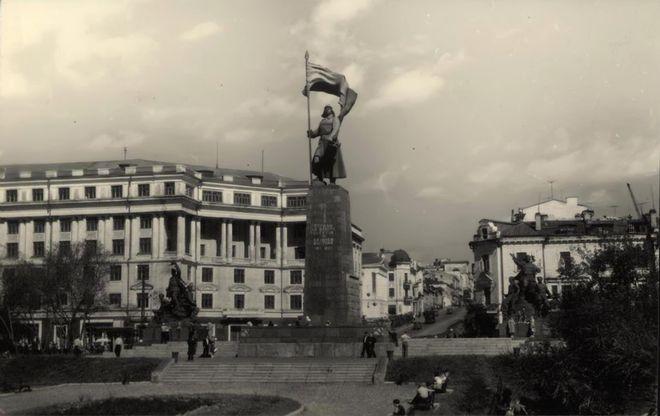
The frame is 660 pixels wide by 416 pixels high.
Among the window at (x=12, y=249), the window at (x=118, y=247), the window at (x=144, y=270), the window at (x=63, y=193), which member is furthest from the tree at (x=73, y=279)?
the window at (x=12, y=249)

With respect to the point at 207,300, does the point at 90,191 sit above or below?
above

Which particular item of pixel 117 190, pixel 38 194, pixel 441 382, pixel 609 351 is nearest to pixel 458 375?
pixel 441 382

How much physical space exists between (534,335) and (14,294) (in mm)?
35880

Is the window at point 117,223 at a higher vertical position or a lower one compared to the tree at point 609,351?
higher

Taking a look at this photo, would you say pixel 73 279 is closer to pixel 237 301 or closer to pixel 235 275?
pixel 237 301

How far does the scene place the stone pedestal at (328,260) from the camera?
36812 mm

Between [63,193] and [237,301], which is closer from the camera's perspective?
[63,193]

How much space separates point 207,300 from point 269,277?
8.00 meters

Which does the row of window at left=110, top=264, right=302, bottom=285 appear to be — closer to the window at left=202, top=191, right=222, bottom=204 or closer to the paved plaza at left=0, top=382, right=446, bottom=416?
the window at left=202, top=191, right=222, bottom=204

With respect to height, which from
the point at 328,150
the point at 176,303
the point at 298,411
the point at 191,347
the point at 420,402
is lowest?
the point at 298,411

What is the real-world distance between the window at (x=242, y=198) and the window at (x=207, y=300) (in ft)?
33.5

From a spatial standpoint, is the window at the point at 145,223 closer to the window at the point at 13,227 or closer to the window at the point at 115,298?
the window at the point at 115,298

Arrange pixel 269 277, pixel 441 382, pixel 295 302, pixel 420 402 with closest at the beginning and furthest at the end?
pixel 420 402, pixel 441 382, pixel 295 302, pixel 269 277

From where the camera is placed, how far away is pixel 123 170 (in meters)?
84.7
